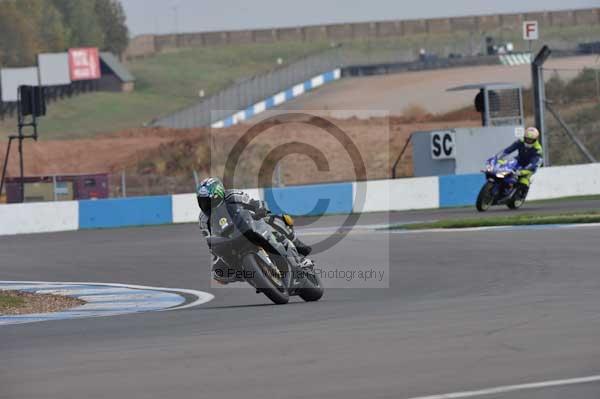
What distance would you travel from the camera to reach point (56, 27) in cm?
10131

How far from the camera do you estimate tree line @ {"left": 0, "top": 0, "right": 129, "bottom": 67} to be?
9306 cm

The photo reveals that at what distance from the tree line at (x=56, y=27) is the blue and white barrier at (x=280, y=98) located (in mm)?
25380

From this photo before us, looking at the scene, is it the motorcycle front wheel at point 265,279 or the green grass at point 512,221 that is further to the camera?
the green grass at point 512,221

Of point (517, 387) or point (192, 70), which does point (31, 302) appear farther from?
point (192, 70)

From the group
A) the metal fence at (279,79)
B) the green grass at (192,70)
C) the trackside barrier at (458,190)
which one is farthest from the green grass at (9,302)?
the green grass at (192,70)

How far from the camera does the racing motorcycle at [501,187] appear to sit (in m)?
26.7

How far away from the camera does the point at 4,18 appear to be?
93.1 m

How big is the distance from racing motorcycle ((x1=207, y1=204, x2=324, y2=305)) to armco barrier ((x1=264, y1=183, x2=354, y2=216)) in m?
18.0

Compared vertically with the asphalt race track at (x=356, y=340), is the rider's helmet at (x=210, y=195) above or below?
above

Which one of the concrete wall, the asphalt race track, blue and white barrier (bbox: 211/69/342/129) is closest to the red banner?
blue and white barrier (bbox: 211/69/342/129)

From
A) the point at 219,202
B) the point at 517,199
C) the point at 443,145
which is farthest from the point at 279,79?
the point at 219,202

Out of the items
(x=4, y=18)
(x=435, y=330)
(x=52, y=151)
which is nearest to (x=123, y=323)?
(x=435, y=330)

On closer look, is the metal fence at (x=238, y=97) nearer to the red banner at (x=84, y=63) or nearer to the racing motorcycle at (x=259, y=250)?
the red banner at (x=84, y=63)

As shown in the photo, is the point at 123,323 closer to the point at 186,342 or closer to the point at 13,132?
the point at 186,342
